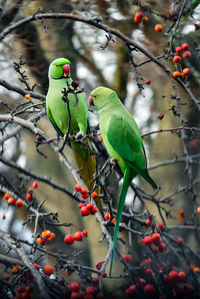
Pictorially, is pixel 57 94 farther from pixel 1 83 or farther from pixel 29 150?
pixel 29 150

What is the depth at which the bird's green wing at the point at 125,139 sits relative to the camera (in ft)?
5.53

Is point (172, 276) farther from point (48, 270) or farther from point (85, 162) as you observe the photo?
point (85, 162)

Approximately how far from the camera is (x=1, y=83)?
6.49ft

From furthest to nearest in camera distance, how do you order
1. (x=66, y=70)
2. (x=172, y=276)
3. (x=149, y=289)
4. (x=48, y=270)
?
(x=66, y=70) < (x=172, y=276) < (x=149, y=289) < (x=48, y=270)

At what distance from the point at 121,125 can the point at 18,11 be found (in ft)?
6.38

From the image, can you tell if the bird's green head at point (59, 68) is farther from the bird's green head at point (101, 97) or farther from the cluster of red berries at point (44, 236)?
the cluster of red berries at point (44, 236)

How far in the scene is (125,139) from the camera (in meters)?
1.71

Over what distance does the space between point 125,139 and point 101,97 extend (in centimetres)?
26

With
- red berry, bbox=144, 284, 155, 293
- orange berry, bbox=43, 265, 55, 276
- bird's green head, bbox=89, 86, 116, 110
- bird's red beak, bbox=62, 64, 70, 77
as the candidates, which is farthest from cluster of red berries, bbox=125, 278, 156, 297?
bird's red beak, bbox=62, 64, 70, 77

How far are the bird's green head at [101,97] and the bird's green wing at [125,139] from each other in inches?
4.7

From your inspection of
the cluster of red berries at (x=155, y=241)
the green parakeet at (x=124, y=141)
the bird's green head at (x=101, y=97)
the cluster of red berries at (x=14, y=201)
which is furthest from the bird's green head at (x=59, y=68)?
the cluster of red berries at (x=155, y=241)

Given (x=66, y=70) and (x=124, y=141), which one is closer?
(x=124, y=141)

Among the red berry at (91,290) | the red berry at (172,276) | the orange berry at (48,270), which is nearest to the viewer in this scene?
the red berry at (91,290)

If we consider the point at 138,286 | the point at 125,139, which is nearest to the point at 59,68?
the point at 125,139
